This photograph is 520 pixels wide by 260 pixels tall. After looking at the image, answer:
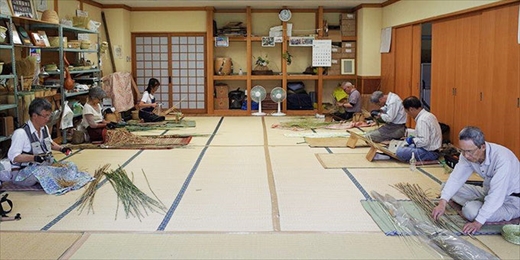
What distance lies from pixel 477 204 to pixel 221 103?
9.19m

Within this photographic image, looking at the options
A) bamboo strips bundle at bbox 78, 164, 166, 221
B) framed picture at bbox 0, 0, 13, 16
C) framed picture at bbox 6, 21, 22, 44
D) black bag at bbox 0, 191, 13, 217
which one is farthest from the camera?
framed picture at bbox 6, 21, 22, 44

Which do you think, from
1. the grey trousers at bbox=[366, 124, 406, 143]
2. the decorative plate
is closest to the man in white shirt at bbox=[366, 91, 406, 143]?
the grey trousers at bbox=[366, 124, 406, 143]

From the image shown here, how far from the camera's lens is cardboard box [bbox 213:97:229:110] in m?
12.8

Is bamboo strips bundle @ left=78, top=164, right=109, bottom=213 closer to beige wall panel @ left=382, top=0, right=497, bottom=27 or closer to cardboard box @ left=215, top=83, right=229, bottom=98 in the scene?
beige wall panel @ left=382, top=0, right=497, bottom=27

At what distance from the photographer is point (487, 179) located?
3945mm

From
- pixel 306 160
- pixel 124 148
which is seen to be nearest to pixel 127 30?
pixel 124 148

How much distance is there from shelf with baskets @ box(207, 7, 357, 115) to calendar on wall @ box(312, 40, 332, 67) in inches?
6.3

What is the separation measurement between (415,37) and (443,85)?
5.70 feet

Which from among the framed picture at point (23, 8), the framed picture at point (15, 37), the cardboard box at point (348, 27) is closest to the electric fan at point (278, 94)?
the cardboard box at point (348, 27)

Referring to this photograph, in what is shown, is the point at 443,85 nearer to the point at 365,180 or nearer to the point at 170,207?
the point at 365,180

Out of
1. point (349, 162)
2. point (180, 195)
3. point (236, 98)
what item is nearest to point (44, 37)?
point (180, 195)

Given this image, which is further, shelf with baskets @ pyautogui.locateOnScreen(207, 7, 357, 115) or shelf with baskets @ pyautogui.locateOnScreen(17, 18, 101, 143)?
shelf with baskets @ pyautogui.locateOnScreen(207, 7, 357, 115)

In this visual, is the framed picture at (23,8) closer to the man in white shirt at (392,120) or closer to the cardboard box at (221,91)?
the man in white shirt at (392,120)

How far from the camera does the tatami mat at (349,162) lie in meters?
6.24
